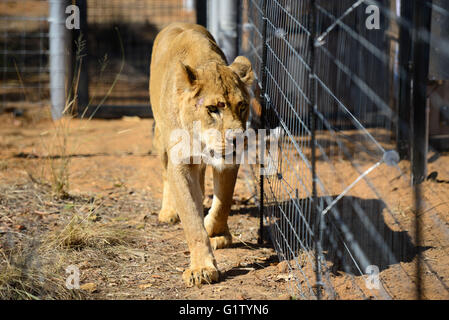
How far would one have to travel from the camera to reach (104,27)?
1224 centimetres

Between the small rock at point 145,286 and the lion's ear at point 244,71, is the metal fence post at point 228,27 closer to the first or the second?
the lion's ear at point 244,71

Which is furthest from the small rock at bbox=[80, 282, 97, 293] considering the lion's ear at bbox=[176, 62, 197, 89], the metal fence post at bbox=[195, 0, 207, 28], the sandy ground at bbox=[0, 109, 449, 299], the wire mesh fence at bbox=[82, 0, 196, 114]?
the wire mesh fence at bbox=[82, 0, 196, 114]

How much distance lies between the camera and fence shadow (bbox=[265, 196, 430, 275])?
13.0 feet

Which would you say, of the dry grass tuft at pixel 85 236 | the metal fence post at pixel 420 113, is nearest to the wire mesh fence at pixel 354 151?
the metal fence post at pixel 420 113

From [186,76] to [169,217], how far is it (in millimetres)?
1655

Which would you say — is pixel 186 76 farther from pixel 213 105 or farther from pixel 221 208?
pixel 221 208

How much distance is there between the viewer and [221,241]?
4.40 meters

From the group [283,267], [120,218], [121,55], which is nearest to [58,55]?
[120,218]

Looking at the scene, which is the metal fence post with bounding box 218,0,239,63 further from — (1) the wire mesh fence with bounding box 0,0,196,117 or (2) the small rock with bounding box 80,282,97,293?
(2) the small rock with bounding box 80,282,97,293

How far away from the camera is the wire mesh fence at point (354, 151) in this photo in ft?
11.3

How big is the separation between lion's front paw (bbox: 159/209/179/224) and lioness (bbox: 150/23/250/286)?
0.72 meters

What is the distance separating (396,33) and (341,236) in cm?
286
